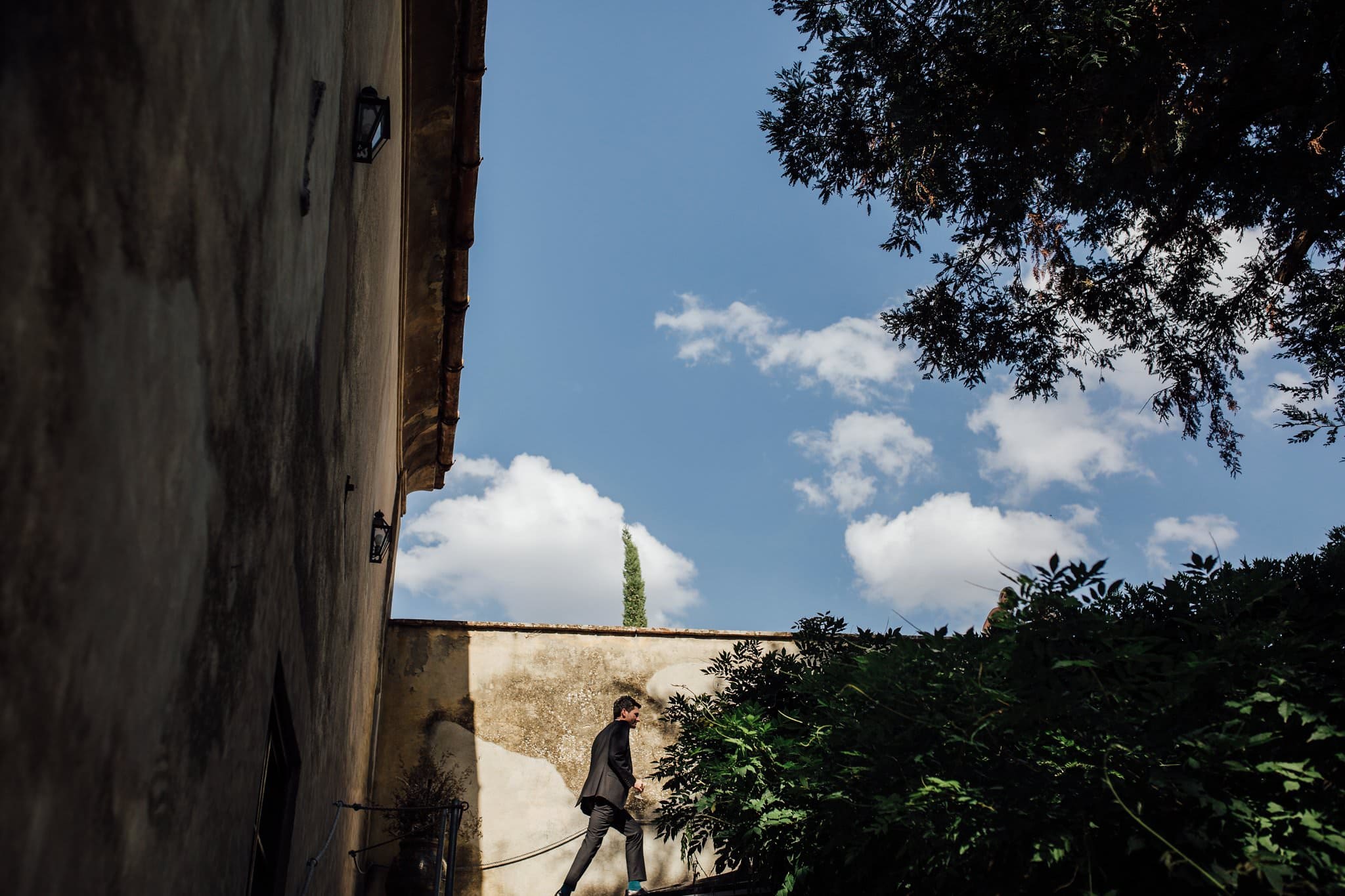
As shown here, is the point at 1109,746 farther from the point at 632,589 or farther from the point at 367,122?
the point at 632,589

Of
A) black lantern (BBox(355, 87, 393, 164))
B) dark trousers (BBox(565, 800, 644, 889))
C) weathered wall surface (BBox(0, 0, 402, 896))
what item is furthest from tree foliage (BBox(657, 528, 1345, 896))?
dark trousers (BBox(565, 800, 644, 889))

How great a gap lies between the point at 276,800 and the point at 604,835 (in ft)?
14.5

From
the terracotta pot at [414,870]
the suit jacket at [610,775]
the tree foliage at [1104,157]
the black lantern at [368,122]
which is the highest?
the tree foliage at [1104,157]

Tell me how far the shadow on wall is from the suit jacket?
2.55 metres

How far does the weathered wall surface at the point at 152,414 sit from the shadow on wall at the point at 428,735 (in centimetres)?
690

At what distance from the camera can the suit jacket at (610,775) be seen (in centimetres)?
796

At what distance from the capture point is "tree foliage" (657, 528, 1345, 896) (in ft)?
10.2

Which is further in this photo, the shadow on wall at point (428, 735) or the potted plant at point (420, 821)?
the shadow on wall at point (428, 735)

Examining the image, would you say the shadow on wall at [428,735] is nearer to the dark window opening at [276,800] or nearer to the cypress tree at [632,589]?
the dark window opening at [276,800]

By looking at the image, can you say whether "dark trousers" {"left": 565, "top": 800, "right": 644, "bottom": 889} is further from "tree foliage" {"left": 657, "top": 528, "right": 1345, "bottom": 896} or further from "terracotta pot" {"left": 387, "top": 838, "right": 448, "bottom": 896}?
"tree foliage" {"left": 657, "top": 528, "right": 1345, "bottom": 896}

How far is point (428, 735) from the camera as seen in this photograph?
10.4 metres

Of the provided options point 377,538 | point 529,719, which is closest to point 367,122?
point 377,538

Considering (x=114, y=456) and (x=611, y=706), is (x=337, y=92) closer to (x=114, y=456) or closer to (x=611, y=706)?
(x=114, y=456)

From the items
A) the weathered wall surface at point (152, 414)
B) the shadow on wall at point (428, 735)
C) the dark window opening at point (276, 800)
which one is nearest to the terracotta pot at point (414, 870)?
the shadow on wall at point (428, 735)
